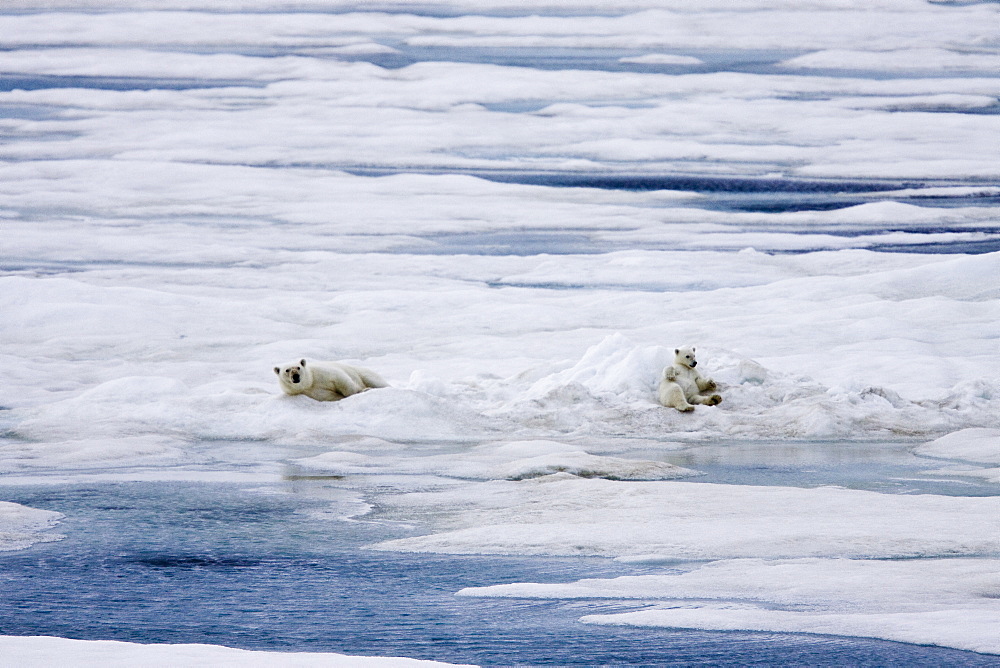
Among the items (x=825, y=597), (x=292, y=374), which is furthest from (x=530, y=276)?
(x=825, y=597)

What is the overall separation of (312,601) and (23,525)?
4.66 feet

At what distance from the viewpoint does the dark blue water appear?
3270 millimetres

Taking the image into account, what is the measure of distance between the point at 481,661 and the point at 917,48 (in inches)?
831

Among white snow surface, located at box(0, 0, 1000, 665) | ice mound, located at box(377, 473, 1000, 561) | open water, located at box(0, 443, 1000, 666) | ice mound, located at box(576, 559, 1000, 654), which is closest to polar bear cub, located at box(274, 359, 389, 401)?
white snow surface, located at box(0, 0, 1000, 665)

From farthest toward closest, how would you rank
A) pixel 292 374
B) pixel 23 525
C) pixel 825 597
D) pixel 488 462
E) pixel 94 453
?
pixel 292 374
pixel 94 453
pixel 488 462
pixel 23 525
pixel 825 597

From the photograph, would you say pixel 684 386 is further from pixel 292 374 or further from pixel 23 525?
pixel 23 525

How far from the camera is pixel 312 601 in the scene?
3758 mm

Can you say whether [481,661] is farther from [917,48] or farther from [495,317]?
[917,48]

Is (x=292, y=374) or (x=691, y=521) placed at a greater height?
(x=691, y=521)

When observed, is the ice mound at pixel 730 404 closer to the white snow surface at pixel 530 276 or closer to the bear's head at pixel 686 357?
the white snow surface at pixel 530 276

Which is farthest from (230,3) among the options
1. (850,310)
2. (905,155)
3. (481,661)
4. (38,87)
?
(481,661)

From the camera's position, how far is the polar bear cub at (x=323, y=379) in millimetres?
6809

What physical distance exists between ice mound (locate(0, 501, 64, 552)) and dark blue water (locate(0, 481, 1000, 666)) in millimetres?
67

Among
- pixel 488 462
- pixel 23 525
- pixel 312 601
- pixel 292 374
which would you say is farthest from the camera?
pixel 292 374
